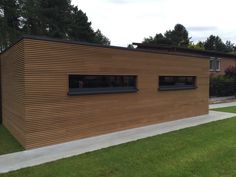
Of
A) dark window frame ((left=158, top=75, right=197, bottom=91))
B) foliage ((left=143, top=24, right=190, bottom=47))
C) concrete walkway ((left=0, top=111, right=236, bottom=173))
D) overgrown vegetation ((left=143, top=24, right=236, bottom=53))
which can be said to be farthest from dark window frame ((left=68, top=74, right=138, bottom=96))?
foliage ((left=143, top=24, right=190, bottom=47))

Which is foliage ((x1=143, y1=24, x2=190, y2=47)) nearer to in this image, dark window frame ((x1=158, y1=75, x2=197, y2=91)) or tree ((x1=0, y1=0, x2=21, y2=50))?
tree ((x1=0, y1=0, x2=21, y2=50))

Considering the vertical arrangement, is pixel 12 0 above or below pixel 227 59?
above

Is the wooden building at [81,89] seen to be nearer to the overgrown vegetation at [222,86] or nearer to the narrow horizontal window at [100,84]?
the narrow horizontal window at [100,84]

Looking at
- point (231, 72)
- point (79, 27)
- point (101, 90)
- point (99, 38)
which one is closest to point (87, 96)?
point (101, 90)

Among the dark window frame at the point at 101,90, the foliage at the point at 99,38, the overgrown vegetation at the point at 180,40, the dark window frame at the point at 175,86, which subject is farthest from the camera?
the overgrown vegetation at the point at 180,40

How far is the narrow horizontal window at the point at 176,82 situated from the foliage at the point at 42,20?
14.4 meters

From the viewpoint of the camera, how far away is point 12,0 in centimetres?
2250

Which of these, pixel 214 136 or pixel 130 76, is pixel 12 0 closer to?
pixel 130 76

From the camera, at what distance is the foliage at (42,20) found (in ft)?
71.8

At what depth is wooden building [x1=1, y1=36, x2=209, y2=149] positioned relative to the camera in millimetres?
7368

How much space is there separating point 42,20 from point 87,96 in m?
23.5

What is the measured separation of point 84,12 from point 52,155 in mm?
36768

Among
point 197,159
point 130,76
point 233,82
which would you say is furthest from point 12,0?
point 197,159

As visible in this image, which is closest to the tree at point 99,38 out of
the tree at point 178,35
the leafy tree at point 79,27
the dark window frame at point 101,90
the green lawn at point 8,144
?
the leafy tree at point 79,27
